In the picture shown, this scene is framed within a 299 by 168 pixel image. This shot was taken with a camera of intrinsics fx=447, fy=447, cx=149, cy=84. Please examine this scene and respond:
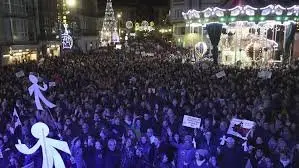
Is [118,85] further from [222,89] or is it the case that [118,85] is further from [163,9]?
[163,9]

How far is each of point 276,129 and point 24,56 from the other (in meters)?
33.8

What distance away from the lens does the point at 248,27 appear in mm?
31641

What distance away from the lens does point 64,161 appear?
382 inches

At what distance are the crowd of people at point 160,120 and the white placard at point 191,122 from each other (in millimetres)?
187

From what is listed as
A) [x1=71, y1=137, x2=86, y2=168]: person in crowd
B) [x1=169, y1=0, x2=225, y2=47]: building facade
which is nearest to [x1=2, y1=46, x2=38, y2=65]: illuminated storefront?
[x1=169, y1=0, x2=225, y2=47]: building facade

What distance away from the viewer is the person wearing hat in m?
8.82

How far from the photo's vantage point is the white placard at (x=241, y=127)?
10652 millimetres

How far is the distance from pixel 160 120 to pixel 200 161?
311 cm

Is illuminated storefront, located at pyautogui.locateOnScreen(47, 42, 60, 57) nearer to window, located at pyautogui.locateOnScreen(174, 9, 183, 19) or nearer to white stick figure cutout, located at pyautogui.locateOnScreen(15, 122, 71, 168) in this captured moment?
window, located at pyautogui.locateOnScreen(174, 9, 183, 19)

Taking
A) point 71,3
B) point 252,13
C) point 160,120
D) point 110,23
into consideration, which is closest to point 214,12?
point 252,13

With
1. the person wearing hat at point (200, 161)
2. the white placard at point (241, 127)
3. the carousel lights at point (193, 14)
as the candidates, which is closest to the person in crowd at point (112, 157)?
the person wearing hat at point (200, 161)

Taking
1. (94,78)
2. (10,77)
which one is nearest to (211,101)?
(94,78)

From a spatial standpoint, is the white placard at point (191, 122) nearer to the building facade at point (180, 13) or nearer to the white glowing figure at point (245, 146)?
the white glowing figure at point (245, 146)

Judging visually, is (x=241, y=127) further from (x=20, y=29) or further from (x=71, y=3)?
(x=71, y=3)
